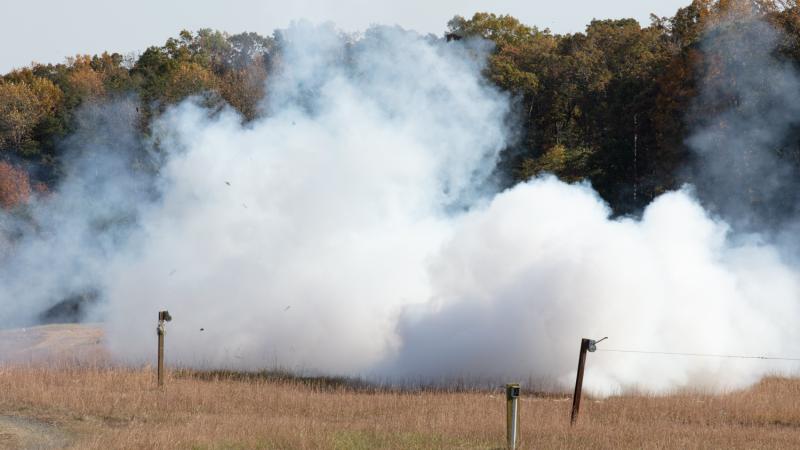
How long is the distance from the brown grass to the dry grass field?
3 centimetres

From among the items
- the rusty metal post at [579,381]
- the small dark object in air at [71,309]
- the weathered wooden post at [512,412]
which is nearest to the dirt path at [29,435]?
the weathered wooden post at [512,412]

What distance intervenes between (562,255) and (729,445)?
31.0ft

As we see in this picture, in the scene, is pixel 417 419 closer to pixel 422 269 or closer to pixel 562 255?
pixel 562 255

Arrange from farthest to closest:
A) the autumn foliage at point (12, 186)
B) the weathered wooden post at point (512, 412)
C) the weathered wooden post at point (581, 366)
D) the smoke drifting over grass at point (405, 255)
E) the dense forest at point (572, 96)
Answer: the autumn foliage at point (12, 186), the dense forest at point (572, 96), the smoke drifting over grass at point (405, 255), the weathered wooden post at point (581, 366), the weathered wooden post at point (512, 412)

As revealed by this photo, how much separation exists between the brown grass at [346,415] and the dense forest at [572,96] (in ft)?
62.8

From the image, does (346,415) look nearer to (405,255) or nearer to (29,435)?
(29,435)

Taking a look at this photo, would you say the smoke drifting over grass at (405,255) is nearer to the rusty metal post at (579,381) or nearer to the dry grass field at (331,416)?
the dry grass field at (331,416)

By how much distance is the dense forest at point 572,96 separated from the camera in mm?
46156

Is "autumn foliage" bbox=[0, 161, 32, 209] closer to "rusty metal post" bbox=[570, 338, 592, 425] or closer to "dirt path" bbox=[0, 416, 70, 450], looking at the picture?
"dirt path" bbox=[0, 416, 70, 450]

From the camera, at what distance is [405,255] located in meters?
32.7

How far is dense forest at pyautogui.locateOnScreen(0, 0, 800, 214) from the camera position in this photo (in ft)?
151

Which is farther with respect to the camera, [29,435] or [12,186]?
[12,186]

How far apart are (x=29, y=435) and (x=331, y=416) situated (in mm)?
5585

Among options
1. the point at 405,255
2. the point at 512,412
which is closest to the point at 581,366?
the point at 512,412
